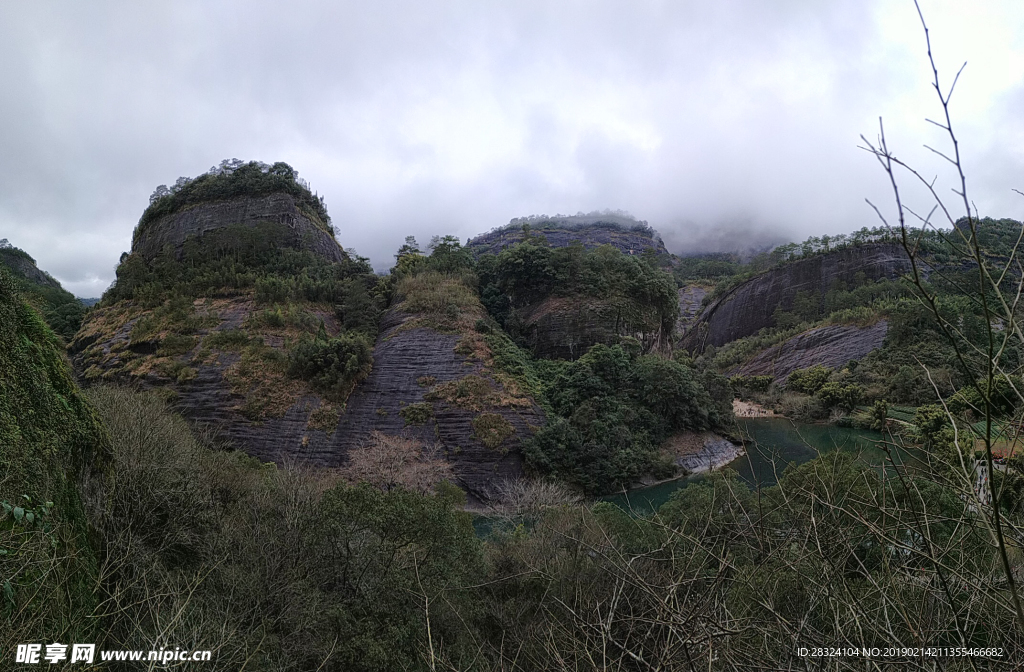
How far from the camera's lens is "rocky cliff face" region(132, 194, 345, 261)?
2938 cm

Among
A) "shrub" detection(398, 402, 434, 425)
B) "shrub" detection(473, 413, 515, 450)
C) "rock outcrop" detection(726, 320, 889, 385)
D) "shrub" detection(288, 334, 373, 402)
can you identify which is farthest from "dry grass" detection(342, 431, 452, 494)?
"rock outcrop" detection(726, 320, 889, 385)

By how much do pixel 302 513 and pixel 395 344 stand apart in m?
15.2

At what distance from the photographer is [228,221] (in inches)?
1177

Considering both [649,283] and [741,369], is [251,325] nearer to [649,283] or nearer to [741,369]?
[649,283]

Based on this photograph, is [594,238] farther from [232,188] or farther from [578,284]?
[232,188]

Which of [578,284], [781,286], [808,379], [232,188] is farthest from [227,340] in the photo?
[781,286]

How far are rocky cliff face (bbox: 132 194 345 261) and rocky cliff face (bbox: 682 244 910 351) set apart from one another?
36.9 metres

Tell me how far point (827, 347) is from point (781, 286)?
1543 cm

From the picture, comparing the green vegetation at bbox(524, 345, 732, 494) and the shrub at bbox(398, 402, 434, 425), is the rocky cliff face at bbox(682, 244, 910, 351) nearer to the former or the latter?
the green vegetation at bbox(524, 345, 732, 494)

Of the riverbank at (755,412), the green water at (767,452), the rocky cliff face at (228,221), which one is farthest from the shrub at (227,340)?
the riverbank at (755,412)

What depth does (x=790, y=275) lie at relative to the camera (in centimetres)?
4678

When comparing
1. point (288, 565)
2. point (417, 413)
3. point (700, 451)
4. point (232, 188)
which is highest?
point (232, 188)

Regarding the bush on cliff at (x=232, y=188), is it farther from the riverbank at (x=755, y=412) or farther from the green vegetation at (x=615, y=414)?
the riverbank at (x=755, y=412)

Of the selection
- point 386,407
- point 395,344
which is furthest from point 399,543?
point 395,344
